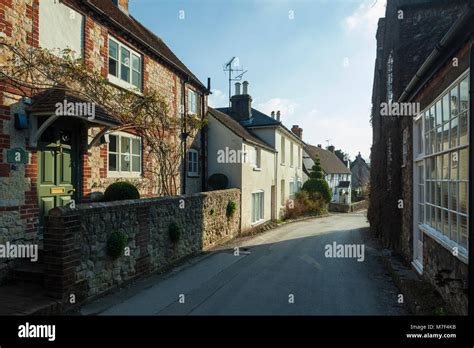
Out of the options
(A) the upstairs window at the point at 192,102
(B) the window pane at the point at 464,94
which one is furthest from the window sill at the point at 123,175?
(B) the window pane at the point at 464,94

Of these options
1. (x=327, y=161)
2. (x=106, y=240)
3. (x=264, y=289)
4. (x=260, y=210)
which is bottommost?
(x=264, y=289)

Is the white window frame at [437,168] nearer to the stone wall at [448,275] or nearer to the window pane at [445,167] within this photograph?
the window pane at [445,167]

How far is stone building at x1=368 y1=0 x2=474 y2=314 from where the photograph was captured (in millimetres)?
4227

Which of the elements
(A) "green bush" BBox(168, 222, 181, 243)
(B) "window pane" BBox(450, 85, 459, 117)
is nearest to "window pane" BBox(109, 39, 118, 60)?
(A) "green bush" BBox(168, 222, 181, 243)

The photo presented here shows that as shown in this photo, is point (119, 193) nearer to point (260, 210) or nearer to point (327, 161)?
point (260, 210)

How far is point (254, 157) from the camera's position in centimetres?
1706

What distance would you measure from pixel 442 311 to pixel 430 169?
8.92ft

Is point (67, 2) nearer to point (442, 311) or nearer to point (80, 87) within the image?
point (80, 87)

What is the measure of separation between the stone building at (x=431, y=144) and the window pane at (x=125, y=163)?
25.7 feet

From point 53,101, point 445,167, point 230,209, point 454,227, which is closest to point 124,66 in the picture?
point 53,101

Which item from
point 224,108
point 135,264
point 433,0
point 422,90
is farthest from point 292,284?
point 224,108

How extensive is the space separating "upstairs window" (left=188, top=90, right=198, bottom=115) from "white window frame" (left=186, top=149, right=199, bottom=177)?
184 cm

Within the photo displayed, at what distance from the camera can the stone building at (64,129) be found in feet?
18.6

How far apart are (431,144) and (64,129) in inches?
311
